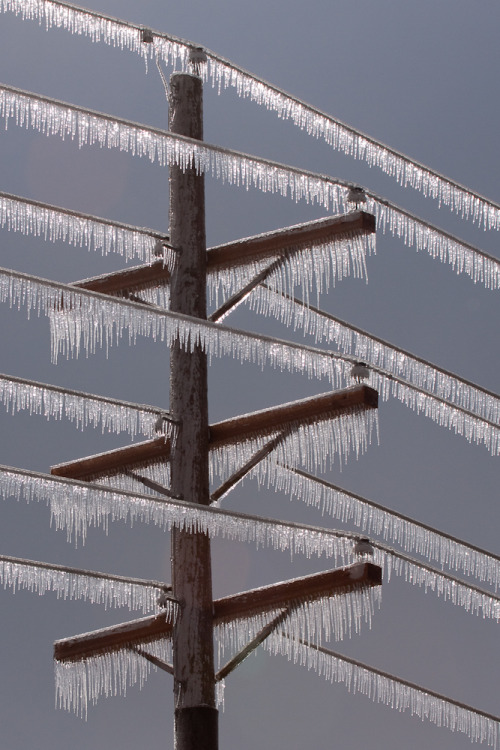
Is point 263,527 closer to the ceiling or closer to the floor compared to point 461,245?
closer to the floor

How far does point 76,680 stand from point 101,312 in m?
3.43

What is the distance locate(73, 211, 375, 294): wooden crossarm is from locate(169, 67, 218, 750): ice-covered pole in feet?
0.83

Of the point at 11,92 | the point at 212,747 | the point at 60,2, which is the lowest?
the point at 212,747

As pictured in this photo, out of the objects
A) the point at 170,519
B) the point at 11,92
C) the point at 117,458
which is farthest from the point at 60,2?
the point at 170,519

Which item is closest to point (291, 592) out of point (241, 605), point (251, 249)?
point (241, 605)

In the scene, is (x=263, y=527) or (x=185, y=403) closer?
(x=263, y=527)

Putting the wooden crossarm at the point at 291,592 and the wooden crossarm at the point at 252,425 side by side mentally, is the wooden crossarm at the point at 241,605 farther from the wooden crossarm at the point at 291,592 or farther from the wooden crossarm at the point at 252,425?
the wooden crossarm at the point at 252,425

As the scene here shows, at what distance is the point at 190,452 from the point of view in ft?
41.9

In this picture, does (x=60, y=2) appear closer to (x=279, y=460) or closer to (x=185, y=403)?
(x=185, y=403)

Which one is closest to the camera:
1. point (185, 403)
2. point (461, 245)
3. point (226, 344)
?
point (226, 344)

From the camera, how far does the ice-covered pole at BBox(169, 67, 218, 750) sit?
39.3 feet

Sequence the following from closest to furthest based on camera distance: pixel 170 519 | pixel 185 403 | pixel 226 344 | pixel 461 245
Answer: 1. pixel 170 519
2. pixel 226 344
3. pixel 185 403
4. pixel 461 245

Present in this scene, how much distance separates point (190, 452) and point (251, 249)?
207 centimetres

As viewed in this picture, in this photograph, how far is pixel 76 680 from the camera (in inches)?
500
